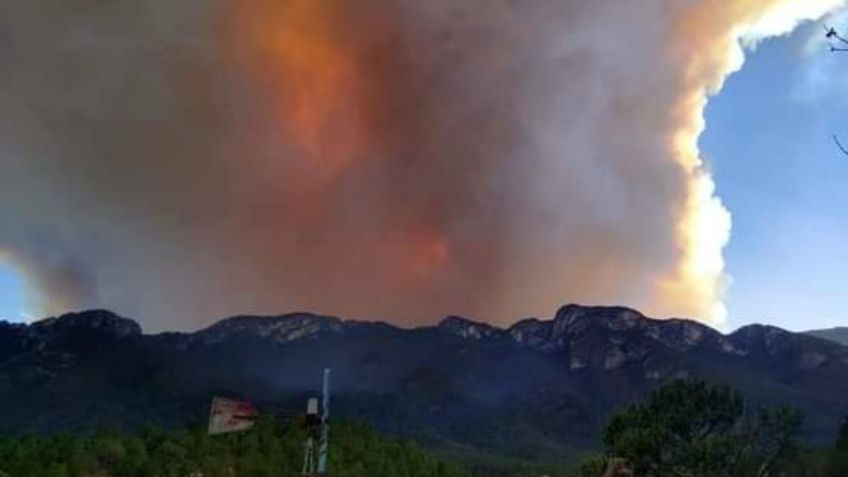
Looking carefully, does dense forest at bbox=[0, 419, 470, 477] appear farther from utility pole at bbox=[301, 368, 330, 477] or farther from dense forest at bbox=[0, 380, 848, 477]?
utility pole at bbox=[301, 368, 330, 477]

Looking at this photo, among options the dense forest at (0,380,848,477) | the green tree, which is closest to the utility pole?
the dense forest at (0,380,848,477)

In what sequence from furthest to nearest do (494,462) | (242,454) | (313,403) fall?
(494,462) < (242,454) < (313,403)

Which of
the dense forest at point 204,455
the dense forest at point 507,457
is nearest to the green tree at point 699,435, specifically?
the dense forest at point 507,457

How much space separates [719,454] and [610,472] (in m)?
23.7

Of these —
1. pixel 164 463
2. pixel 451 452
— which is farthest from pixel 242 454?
pixel 451 452

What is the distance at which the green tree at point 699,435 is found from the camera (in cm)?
5500

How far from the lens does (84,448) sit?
351 feet

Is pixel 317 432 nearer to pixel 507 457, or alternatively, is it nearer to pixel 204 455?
pixel 204 455

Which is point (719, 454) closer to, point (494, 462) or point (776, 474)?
point (776, 474)

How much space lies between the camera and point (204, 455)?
112 meters

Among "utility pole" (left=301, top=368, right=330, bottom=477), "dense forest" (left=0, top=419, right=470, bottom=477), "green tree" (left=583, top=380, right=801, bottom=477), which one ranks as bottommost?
"utility pole" (left=301, top=368, right=330, bottom=477)

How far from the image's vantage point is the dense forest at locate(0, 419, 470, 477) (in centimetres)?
10256

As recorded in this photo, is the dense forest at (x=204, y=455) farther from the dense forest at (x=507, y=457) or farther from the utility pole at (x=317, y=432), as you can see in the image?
the utility pole at (x=317, y=432)

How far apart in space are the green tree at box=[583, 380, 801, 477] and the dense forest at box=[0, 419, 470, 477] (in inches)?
1869
